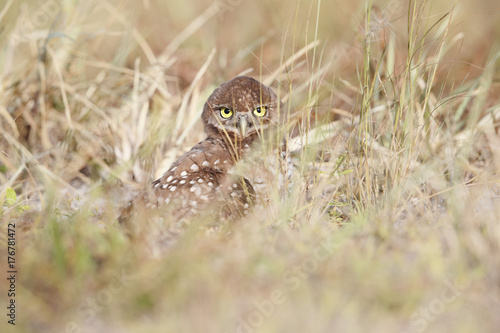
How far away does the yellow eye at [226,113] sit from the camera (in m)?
3.74

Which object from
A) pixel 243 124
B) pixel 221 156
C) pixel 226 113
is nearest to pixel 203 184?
pixel 221 156

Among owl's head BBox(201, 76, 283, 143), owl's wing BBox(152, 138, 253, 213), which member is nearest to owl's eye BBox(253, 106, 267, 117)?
owl's head BBox(201, 76, 283, 143)

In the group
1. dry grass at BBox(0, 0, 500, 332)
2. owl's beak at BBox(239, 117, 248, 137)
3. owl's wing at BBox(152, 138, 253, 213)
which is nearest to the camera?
dry grass at BBox(0, 0, 500, 332)

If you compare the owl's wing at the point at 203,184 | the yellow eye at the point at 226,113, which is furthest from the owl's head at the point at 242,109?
the owl's wing at the point at 203,184

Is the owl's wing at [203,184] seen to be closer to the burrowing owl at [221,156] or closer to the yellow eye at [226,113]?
the burrowing owl at [221,156]

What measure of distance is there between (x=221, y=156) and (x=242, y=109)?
0.33m

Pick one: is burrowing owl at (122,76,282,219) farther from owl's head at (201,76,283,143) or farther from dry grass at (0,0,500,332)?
dry grass at (0,0,500,332)

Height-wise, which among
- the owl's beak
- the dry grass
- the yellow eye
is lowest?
the dry grass

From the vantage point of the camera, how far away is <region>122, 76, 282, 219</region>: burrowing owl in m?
3.21

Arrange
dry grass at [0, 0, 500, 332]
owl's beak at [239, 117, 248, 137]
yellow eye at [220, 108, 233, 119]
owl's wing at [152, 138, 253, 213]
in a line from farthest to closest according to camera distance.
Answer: yellow eye at [220, 108, 233, 119] < owl's beak at [239, 117, 248, 137] < owl's wing at [152, 138, 253, 213] < dry grass at [0, 0, 500, 332]

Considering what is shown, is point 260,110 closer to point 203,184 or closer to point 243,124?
point 243,124

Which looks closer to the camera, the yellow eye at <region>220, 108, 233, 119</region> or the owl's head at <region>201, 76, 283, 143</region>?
the owl's head at <region>201, 76, 283, 143</region>

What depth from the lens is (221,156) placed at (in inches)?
141

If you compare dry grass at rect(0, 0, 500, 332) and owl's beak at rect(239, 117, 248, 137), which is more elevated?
owl's beak at rect(239, 117, 248, 137)
